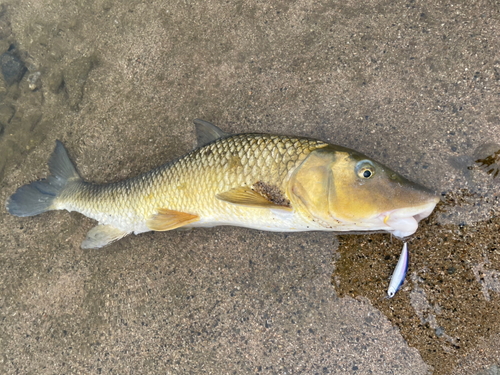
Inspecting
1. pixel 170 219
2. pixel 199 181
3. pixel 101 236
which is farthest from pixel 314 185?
pixel 101 236

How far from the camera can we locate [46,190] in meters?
2.57

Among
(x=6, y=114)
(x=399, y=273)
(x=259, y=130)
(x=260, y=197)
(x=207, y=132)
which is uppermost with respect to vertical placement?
(x=6, y=114)

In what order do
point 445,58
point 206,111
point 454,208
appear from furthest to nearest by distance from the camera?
point 206,111, point 445,58, point 454,208

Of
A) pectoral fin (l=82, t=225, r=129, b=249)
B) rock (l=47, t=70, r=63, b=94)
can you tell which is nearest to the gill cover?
pectoral fin (l=82, t=225, r=129, b=249)

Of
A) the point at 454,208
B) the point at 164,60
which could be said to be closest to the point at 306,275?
the point at 454,208

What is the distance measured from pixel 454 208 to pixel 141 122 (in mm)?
2591

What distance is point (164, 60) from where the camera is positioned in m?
2.64

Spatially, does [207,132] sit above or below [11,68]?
below

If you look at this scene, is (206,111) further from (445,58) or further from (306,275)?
(445,58)

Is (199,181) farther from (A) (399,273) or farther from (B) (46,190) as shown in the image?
(B) (46,190)

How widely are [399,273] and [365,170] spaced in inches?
32.8

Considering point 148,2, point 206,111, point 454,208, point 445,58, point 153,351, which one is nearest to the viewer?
point 454,208

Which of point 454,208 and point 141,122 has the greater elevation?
point 141,122

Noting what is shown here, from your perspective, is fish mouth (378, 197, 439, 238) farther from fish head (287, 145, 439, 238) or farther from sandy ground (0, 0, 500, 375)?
sandy ground (0, 0, 500, 375)
